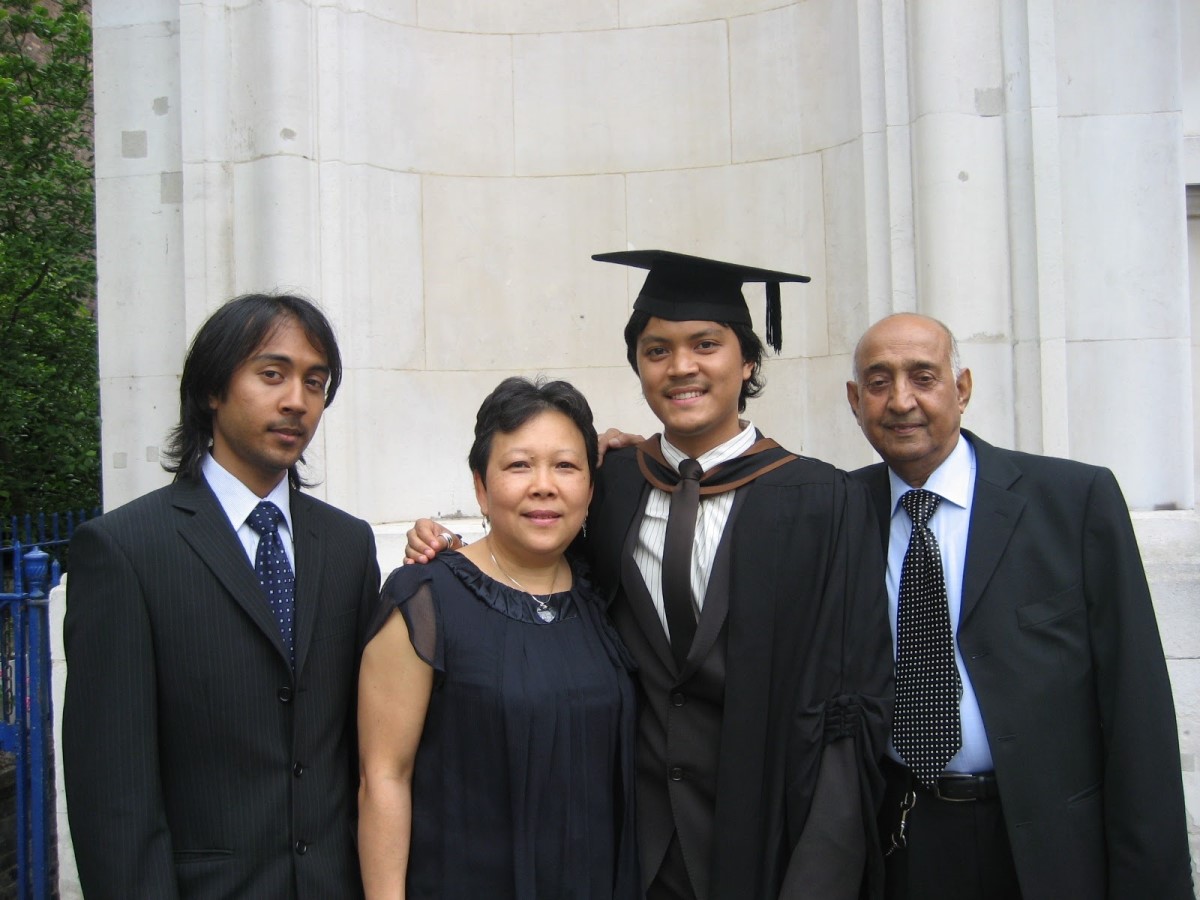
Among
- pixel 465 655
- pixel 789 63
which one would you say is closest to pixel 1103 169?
pixel 789 63

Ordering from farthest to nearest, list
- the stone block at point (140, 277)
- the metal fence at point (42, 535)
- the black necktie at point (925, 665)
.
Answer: the metal fence at point (42, 535) < the stone block at point (140, 277) < the black necktie at point (925, 665)

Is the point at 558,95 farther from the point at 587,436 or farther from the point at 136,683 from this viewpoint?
the point at 136,683

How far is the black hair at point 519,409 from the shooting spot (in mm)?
2416

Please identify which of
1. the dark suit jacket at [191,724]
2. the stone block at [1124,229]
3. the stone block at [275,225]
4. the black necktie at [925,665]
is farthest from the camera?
the stone block at [275,225]

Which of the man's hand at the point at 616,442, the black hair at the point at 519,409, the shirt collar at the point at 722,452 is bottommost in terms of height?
the shirt collar at the point at 722,452

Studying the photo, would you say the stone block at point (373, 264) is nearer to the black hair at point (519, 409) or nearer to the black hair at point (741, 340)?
the black hair at point (741, 340)

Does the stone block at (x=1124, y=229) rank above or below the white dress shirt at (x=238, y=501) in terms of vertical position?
above

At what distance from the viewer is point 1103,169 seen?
431 cm

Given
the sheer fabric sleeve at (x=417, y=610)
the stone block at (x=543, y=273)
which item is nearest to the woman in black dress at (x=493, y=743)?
the sheer fabric sleeve at (x=417, y=610)

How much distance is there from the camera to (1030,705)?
2.35 m

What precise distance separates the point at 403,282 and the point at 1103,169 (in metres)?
3.18

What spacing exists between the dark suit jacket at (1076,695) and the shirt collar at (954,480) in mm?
96

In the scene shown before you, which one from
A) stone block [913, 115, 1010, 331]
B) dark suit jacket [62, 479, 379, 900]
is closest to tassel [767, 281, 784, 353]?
dark suit jacket [62, 479, 379, 900]

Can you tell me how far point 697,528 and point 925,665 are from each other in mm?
620
